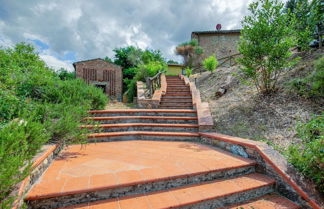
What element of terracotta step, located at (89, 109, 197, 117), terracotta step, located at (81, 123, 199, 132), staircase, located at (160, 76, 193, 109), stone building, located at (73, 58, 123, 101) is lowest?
terracotta step, located at (81, 123, 199, 132)

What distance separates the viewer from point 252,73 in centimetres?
439

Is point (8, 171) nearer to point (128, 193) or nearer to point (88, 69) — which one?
point (128, 193)

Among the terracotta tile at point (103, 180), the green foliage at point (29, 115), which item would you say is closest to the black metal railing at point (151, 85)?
the green foliage at point (29, 115)

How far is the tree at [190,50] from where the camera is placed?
657 inches

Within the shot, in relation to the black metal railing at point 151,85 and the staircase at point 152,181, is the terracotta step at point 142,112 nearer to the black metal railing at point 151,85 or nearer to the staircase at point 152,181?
the staircase at point 152,181

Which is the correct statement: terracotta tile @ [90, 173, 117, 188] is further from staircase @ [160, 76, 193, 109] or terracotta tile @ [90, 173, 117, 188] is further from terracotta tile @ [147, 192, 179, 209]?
staircase @ [160, 76, 193, 109]

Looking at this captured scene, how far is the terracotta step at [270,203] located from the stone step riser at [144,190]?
0.26ft

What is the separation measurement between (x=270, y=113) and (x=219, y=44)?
15923mm

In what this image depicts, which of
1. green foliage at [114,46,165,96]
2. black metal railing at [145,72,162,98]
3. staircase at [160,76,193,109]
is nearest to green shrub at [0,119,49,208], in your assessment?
staircase at [160,76,193,109]

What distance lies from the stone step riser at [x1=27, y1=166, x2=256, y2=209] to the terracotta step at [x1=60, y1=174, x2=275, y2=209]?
2cm

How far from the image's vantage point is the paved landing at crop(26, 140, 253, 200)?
164 cm

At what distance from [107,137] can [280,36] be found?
5.13 meters

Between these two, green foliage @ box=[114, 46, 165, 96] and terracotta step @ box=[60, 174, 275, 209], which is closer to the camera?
terracotta step @ box=[60, 174, 275, 209]

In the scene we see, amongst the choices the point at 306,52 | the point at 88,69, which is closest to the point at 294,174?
the point at 306,52
